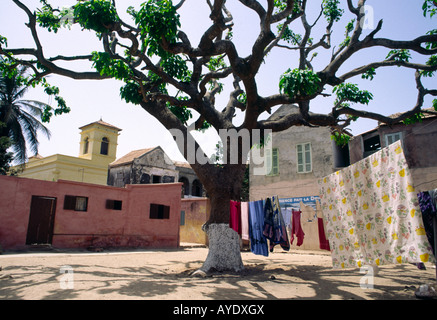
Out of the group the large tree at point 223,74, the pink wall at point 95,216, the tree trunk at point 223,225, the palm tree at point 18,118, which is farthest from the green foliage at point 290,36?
the palm tree at point 18,118

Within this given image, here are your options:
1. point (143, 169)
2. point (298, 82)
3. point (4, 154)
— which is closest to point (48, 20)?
point (298, 82)

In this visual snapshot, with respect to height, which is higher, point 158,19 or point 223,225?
point 158,19

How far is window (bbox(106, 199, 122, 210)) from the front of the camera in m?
14.0

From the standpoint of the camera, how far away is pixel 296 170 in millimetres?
A: 16578

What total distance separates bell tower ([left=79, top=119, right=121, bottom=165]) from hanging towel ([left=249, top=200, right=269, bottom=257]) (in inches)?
867

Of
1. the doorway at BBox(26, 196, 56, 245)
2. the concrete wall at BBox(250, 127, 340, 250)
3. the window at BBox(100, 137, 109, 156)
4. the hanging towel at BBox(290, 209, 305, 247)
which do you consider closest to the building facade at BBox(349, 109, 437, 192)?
the concrete wall at BBox(250, 127, 340, 250)

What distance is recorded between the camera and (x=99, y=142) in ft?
88.9

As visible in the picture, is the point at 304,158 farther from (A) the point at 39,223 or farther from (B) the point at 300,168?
(A) the point at 39,223

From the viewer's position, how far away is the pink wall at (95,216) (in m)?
11.3

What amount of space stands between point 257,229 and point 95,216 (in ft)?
28.5

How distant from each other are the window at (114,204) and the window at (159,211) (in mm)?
1649

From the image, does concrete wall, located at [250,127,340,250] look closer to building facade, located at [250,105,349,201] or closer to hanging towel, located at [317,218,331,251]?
building facade, located at [250,105,349,201]

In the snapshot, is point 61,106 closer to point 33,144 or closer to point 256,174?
point 256,174
